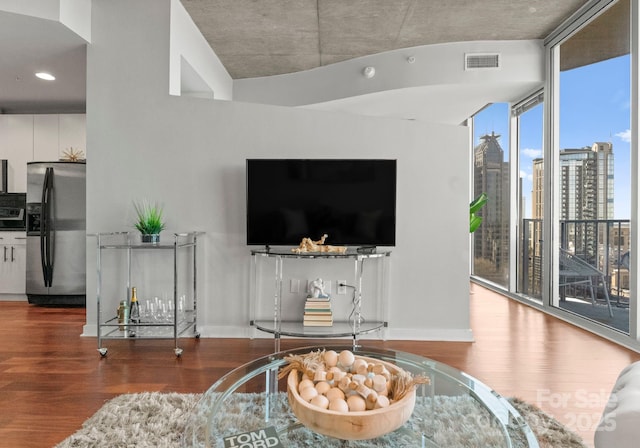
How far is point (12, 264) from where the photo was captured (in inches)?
205

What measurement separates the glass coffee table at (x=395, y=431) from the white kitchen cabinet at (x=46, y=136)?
5.35 meters

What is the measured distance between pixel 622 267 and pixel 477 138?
11.6 ft

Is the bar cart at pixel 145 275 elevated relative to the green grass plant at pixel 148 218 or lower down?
lower down

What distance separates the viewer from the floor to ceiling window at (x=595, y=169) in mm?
3633

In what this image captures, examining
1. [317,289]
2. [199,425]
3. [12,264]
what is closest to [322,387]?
[199,425]

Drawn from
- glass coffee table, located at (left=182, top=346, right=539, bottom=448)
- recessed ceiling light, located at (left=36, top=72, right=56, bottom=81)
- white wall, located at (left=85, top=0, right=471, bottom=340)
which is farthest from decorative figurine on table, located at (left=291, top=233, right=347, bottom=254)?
recessed ceiling light, located at (left=36, top=72, right=56, bottom=81)

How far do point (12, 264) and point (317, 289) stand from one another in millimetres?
4078

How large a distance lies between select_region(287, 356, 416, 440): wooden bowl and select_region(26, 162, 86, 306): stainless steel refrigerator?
4.47 m

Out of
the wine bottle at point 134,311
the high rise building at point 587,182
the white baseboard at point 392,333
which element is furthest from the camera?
the high rise building at point 587,182

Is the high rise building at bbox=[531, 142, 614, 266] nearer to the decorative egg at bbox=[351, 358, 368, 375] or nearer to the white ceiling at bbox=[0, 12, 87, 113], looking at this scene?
the decorative egg at bbox=[351, 358, 368, 375]

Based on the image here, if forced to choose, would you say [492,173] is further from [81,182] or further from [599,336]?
[81,182]

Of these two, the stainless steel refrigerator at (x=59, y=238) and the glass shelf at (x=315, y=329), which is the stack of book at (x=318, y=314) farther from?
the stainless steel refrigerator at (x=59, y=238)

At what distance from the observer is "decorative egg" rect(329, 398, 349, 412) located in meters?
1.20

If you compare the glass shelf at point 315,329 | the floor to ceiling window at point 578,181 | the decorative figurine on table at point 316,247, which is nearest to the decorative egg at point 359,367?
the glass shelf at point 315,329
